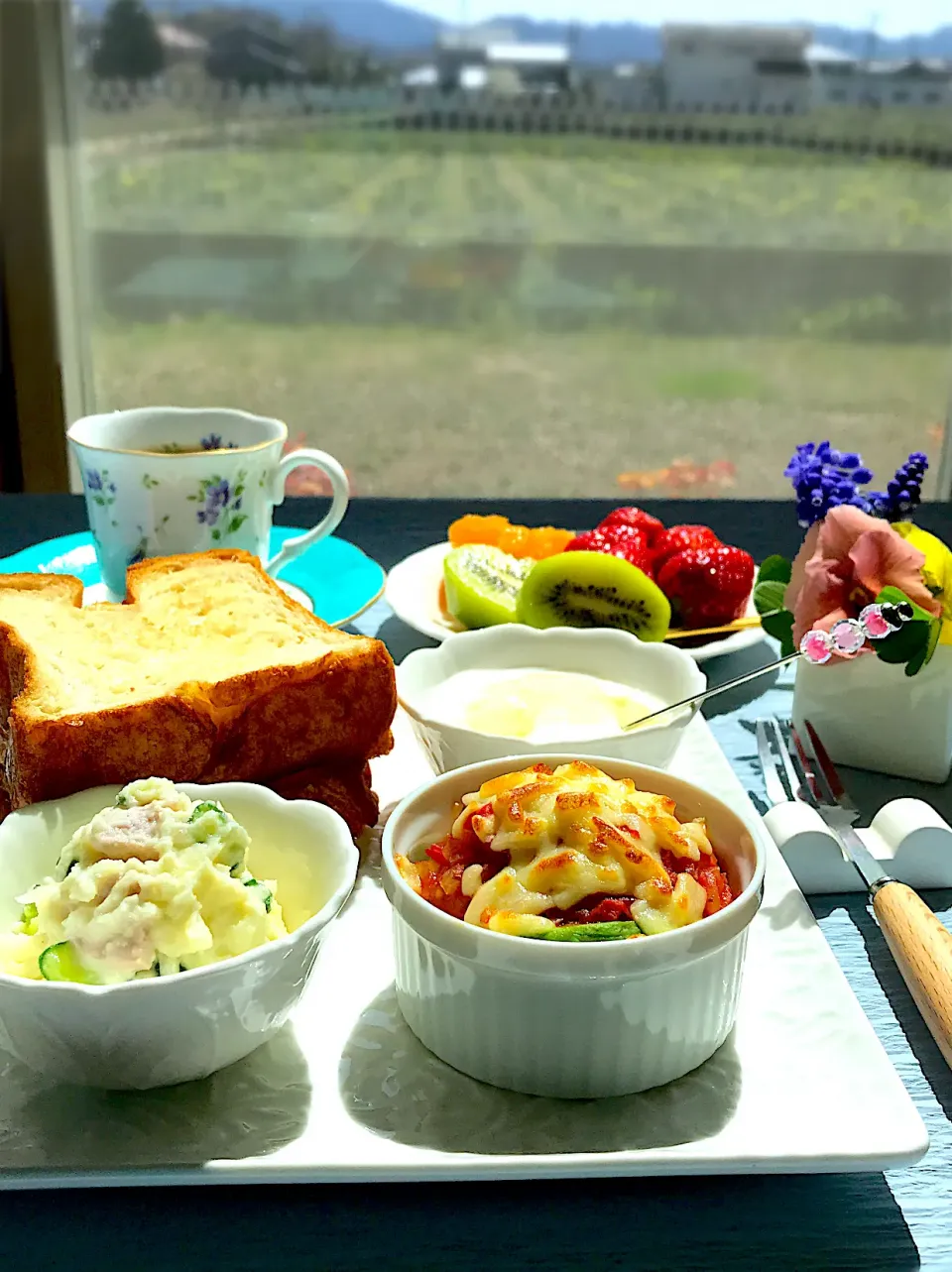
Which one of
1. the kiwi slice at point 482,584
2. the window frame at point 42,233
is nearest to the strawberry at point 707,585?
the kiwi slice at point 482,584

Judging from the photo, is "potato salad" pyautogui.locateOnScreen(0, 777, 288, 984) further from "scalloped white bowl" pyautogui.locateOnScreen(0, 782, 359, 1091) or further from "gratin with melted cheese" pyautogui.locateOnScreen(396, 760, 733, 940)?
"gratin with melted cheese" pyautogui.locateOnScreen(396, 760, 733, 940)

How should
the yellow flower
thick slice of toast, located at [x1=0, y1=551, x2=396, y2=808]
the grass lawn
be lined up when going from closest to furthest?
thick slice of toast, located at [x1=0, y1=551, x2=396, y2=808]
the yellow flower
the grass lawn

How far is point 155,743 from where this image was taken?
50.5 inches

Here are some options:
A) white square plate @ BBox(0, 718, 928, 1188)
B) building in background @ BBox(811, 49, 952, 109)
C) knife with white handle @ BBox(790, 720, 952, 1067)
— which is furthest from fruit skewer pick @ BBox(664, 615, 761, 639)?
building in background @ BBox(811, 49, 952, 109)

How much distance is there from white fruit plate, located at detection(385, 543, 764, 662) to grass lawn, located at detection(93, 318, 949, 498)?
3.09m

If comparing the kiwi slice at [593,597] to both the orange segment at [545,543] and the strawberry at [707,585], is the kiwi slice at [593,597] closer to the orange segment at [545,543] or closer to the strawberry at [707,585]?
the strawberry at [707,585]

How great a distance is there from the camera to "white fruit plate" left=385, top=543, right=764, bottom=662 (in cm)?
181

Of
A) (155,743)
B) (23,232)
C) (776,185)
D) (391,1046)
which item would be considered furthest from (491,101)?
(391,1046)

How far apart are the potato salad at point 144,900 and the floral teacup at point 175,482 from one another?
86 cm

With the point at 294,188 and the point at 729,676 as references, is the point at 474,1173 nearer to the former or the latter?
the point at 729,676

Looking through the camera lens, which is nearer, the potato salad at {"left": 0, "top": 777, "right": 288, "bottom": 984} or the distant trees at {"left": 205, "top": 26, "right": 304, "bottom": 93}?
the potato salad at {"left": 0, "top": 777, "right": 288, "bottom": 984}

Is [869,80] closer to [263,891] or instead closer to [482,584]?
[482,584]

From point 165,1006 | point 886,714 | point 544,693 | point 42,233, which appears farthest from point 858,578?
point 42,233

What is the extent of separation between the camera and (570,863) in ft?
3.35
